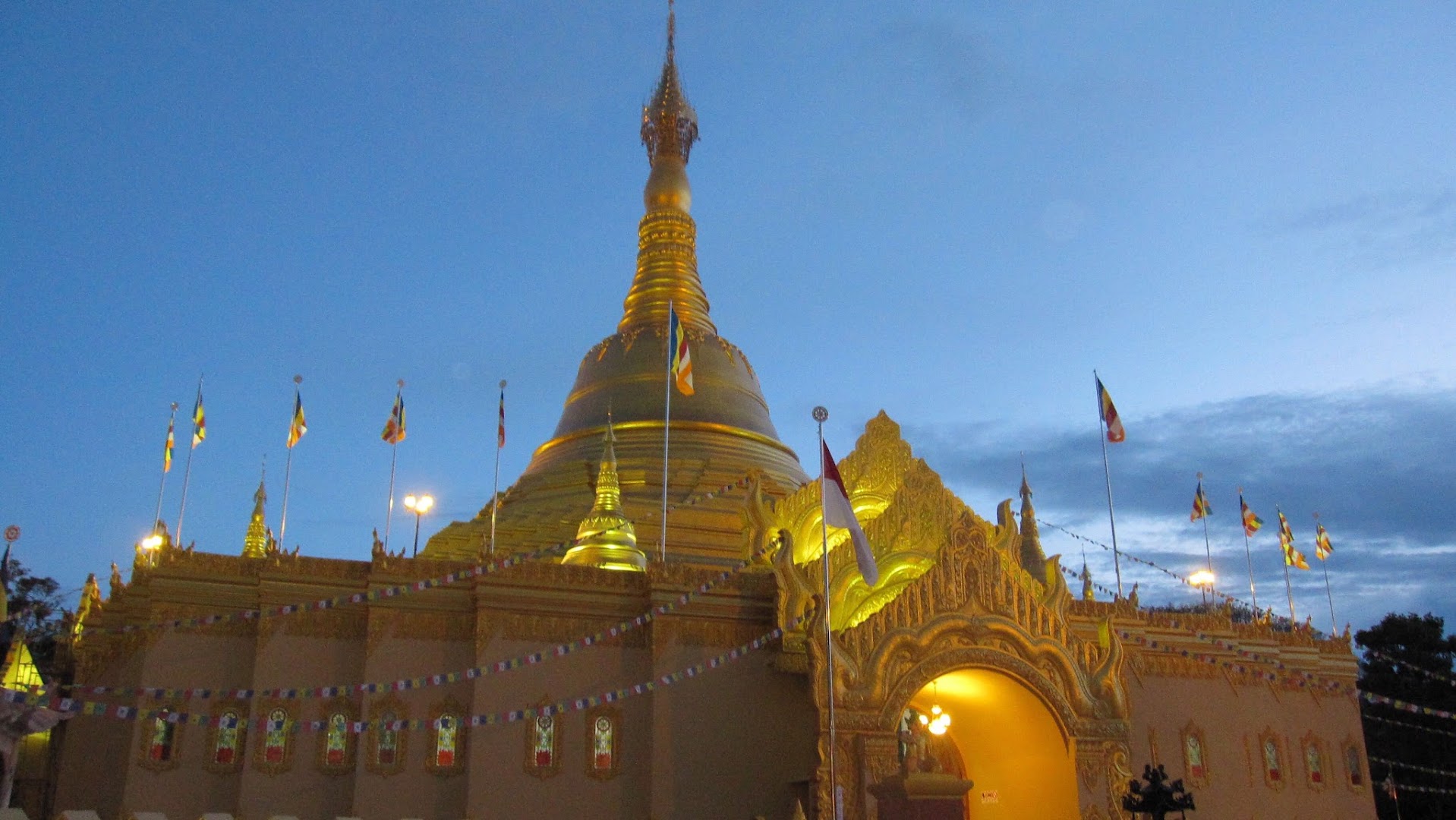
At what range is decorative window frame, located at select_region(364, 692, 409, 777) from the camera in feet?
64.1

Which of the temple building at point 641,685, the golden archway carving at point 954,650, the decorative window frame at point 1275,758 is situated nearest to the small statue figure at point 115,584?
the temple building at point 641,685

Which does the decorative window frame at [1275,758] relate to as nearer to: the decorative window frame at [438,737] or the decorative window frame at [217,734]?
the decorative window frame at [438,737]

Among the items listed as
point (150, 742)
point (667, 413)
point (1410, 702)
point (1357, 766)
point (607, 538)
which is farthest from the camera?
point (1410, 702)

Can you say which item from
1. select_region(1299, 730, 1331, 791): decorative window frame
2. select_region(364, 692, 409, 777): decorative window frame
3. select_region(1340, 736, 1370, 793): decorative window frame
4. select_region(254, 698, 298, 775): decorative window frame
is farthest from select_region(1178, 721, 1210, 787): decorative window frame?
select_region(254, 698, 298, 775): decorative window frame

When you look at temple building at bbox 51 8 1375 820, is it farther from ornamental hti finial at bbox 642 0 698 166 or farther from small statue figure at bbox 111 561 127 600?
ornamental hti finial at bbox 642 0 698 166

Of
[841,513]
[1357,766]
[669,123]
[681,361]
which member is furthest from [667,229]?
[1357,766]

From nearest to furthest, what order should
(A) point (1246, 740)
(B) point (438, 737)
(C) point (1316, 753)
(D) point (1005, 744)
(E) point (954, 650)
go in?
(B) point (438, 737) < (E) point (954, 650) < (D) point (1005, 744) < (A) point (1246, 740) < (C) point (1316, 753)

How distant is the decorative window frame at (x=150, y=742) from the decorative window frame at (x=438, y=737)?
3809 millimetres

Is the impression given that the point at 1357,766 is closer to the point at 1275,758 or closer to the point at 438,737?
the point at 1275,758

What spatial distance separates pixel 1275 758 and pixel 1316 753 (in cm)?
150

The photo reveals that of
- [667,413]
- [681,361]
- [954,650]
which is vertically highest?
[681,361]

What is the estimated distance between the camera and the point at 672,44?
1730 inches

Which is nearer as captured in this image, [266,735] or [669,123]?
[266,735]

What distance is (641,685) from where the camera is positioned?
68.2ft
